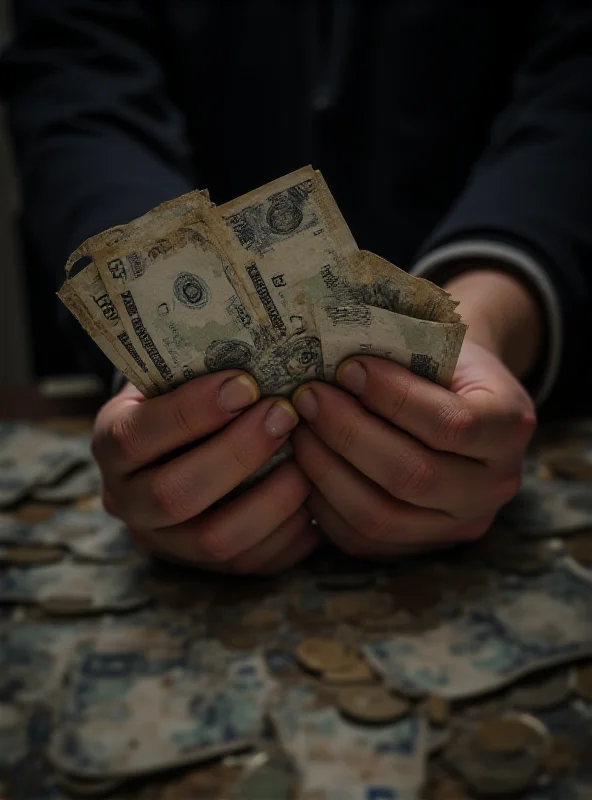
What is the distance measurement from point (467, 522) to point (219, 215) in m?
0.40

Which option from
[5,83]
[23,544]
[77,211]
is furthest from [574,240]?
[5,83]

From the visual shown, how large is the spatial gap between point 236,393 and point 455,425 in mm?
201

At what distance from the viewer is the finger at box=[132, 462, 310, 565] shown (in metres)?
0.70

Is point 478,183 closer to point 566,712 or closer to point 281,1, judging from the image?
point 281,1

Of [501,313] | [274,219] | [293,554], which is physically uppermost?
[274,219]

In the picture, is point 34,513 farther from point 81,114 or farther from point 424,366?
point 81,114

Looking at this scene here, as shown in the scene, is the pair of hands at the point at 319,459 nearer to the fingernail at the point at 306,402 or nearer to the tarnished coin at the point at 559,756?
the fingernail at the point at 306,402

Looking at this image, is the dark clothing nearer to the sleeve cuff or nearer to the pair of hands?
the sleeve cuff

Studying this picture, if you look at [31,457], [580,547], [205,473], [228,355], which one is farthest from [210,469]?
[31,457]

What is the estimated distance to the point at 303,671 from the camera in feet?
2.09

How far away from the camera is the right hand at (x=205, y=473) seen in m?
0.65

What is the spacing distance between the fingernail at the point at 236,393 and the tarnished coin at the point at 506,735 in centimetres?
33

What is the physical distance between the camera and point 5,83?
1.38 meters

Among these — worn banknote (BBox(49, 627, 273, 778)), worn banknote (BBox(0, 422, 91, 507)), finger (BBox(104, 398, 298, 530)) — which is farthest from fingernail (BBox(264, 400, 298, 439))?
worn banknote (BBox(0, 422, 91, 507))
